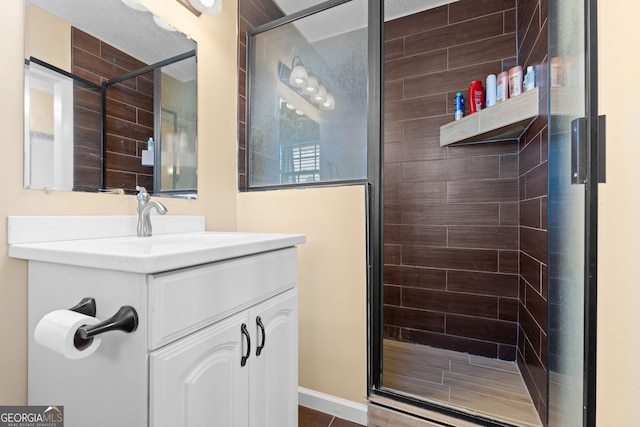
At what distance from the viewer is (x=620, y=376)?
623 millimetres

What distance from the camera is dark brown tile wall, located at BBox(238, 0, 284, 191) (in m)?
1.75

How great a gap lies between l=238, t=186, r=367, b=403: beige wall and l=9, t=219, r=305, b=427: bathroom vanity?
471 mm

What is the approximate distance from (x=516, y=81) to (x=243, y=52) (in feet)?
4.99

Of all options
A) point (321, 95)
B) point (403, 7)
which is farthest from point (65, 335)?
point (403, 7)

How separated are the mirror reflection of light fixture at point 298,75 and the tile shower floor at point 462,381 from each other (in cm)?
167

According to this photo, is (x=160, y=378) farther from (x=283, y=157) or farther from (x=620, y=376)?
(x=283, y=157)

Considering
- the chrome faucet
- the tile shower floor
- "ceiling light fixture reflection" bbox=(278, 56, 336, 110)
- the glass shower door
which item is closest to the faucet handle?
the chrome faucet

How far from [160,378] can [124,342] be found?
0.11 metres

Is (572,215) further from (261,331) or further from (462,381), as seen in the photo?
(462,381)

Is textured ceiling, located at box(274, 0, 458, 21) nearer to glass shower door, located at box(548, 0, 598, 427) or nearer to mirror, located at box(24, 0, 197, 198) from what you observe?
mirror, located at box(24, 0, 197, 198)

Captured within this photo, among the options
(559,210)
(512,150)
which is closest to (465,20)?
(512,150)

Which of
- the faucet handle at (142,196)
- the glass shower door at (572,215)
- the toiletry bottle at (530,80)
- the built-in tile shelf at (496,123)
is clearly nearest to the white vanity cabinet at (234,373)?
the faucet handle at (142,196)

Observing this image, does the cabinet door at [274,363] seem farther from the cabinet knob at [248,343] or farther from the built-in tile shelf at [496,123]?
the built-in tile shelf at [496,123]

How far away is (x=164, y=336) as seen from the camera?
654 mm
